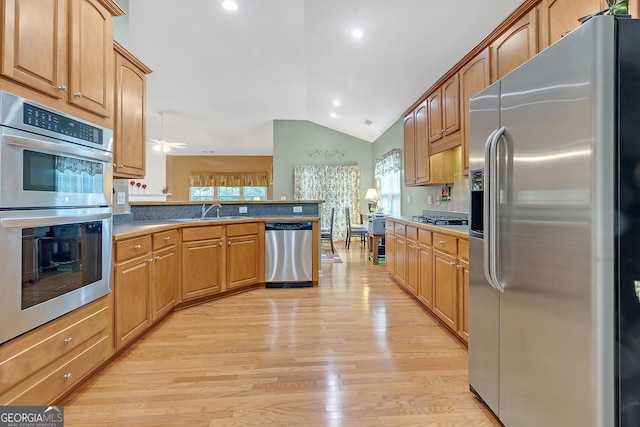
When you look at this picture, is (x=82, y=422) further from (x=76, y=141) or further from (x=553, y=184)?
(x=553, y=184)

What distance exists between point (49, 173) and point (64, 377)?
1006 mm

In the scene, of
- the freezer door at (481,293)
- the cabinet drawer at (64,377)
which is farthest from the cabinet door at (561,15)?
the cabinet drawer at (64,377)

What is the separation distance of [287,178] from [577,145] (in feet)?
23.4

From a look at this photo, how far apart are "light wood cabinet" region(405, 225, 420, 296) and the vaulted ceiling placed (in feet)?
6.21

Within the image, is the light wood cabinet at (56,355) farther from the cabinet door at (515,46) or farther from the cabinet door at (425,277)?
the cabinet door at (515,46)

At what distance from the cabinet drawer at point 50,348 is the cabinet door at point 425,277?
95.8 inches

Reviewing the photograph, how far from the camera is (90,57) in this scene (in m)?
1.73

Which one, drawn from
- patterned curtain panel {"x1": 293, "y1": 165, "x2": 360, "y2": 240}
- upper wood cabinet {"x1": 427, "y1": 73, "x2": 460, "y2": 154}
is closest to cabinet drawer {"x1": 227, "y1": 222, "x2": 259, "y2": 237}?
upper wood cabinet {"x1": 427, "y1": 73, "x2": 460, "y2": 154}

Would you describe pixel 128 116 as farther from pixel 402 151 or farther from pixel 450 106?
pixel 402 151

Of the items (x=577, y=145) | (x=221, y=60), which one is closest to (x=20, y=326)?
(x=577, y=145)

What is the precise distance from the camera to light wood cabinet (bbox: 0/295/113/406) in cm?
124

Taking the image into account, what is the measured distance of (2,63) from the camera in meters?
1.22

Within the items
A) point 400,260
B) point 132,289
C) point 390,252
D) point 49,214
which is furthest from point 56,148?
point 390,252

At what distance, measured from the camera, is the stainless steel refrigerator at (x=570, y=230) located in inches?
35.5
